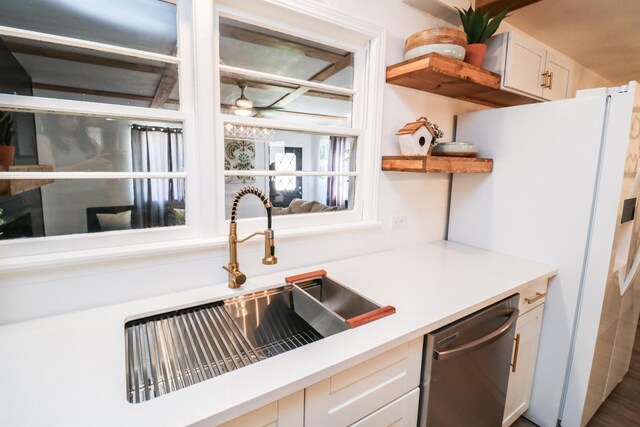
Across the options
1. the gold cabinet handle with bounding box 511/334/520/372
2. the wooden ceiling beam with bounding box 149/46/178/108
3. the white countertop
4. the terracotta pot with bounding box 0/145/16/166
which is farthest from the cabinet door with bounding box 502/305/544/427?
the terracotta pot with bounding box 0/145/16/166

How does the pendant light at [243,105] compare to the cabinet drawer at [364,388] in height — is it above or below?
above

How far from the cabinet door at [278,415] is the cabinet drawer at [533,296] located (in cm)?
118

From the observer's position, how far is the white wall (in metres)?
1.02

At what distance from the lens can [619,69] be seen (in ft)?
10.7

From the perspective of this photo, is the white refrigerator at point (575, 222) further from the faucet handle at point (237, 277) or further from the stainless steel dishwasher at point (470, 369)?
the faucet handle at point (237, 277)

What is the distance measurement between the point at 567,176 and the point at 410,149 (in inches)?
30.6

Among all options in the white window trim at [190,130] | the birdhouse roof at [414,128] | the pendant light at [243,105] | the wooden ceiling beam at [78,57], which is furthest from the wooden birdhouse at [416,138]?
the wooden ceiling beam at [78,57]

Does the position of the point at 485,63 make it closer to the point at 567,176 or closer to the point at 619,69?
the point at 567,176

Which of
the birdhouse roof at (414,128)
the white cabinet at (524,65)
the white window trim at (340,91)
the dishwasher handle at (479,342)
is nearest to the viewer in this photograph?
the dishwasher handle at (479,342)

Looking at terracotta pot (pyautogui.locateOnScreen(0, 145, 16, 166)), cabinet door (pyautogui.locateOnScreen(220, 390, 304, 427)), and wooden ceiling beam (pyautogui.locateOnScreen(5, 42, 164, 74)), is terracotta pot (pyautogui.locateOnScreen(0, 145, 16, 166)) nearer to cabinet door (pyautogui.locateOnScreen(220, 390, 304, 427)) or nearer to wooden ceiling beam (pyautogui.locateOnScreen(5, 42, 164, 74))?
wooden ceiling beam (pyautogui.locateOnScreen(5, 42, 164, 74))

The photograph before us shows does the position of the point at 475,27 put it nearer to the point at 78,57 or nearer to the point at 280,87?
the point at 280,87

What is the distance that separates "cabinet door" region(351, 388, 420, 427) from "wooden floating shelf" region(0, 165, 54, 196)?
1271 mm

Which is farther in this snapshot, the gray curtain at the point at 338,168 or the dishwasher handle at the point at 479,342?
the gray curtain at the point at 338,168

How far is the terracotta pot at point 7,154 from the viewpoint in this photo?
0.95 m
